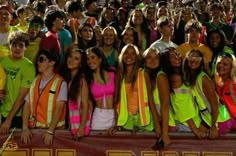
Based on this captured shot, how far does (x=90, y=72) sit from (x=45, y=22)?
165 cm

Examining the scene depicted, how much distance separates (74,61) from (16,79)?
727 millimetres

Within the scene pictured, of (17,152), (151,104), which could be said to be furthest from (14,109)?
(151,104)

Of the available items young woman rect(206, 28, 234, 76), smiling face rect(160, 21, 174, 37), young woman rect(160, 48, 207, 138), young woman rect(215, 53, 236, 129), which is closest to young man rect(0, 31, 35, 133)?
young woman rect(160, 48, 207, 138)

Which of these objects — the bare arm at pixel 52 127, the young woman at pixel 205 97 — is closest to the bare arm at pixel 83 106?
the bare arm at pixel 52 127

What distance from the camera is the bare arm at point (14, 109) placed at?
6113 millimetres

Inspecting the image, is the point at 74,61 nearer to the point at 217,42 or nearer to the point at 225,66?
the point at 225,66

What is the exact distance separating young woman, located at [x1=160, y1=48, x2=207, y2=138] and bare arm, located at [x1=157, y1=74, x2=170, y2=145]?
0.41 feet

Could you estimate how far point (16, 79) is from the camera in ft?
20.7

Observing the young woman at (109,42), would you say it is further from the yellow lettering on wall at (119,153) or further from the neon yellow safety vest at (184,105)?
the yellow lettering on wall at (119,153)

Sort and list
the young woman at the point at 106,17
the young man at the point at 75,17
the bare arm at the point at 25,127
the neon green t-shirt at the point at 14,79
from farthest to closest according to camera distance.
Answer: the young woman at the point at 106,17 < the young man at the point at 75,17 < the neon green t-shirt at the point at 14,79 < the bare arm at the point at 25,127

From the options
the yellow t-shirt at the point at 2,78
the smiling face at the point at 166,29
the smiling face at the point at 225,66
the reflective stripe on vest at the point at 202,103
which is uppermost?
the smiling face at the point at 166,29

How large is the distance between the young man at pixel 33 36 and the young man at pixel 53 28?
0.39 ft

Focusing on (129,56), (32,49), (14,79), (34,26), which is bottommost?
(14,79)

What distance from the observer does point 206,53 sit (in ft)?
25.9
